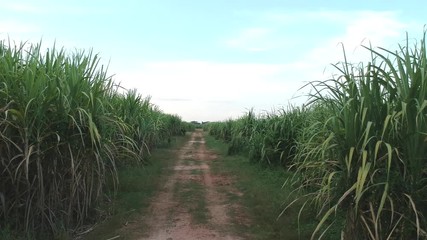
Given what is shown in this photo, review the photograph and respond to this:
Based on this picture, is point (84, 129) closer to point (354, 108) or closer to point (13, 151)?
→ point (13, 151)

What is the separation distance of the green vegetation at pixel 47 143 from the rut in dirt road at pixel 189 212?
1.25m

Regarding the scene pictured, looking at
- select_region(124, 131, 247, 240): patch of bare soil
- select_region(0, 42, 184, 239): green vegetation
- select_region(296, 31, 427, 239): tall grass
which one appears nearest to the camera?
select_region(296, 31, 427, 239): tall grass

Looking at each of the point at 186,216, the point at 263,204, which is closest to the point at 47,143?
the point at 186,216

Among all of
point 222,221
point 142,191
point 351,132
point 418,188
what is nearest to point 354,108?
point 351,132

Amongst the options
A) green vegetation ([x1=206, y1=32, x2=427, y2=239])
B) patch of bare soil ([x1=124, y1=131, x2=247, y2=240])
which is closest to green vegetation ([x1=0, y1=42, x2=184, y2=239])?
patch of bare soil ([x1=124, y1=131, x2=247, y2=240])

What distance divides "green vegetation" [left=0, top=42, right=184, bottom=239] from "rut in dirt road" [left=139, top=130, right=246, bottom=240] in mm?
1251

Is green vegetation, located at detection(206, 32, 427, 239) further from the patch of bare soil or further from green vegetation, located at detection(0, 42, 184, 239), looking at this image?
green vegetation, located at detection(0, 42, 184, 239)

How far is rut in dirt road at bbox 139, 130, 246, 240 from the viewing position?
6.11 meters

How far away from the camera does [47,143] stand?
5.45 m

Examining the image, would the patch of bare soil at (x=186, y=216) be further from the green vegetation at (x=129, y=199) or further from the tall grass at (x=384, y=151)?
the tall grass at (x=384, y=151)

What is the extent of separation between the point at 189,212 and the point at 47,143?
2.92 meters

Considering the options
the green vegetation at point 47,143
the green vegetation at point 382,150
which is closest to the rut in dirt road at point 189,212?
the green vegetation at point 47,143

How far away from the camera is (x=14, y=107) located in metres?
5.25

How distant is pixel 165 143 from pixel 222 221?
638 inches
